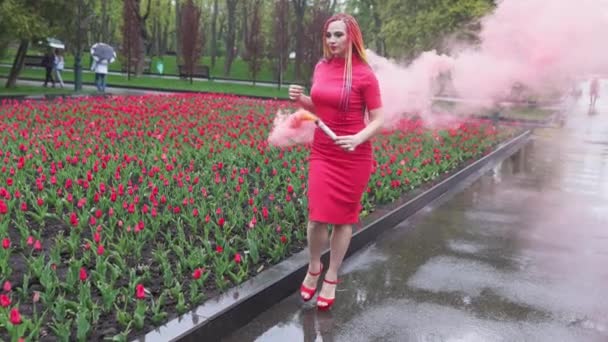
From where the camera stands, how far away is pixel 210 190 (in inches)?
261

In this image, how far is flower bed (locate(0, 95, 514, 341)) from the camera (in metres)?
3.78

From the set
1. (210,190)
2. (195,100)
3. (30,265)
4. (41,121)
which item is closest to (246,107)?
(195,100)

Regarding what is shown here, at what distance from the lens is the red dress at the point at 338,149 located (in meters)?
4.12

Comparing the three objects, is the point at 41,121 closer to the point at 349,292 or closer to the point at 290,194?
the point at 290,194

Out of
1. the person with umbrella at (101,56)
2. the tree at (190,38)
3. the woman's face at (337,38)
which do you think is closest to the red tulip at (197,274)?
the woman's face at (337,38)

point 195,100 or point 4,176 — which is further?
point 195,100

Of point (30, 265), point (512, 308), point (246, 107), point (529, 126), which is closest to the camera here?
point (30, 265)

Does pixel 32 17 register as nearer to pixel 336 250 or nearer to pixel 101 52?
pixel 101 52

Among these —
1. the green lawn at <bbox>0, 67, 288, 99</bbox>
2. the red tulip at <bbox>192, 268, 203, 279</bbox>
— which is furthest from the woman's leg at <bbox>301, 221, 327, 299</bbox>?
the green lawn at <bbox>0, 67, 288, 99</bbox>

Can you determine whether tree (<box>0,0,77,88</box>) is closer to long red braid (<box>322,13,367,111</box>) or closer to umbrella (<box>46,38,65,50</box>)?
umbrella (<box>46,38,65,50</box>)

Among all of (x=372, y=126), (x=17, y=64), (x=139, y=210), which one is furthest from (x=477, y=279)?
(x=17, y=64)

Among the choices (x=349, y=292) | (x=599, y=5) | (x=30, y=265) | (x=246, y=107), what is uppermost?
(x=599, y=5)

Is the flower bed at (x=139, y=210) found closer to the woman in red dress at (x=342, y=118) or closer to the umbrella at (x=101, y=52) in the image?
the woman in red dress at (x=342, y=118)

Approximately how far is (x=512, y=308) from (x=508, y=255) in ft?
4.68
